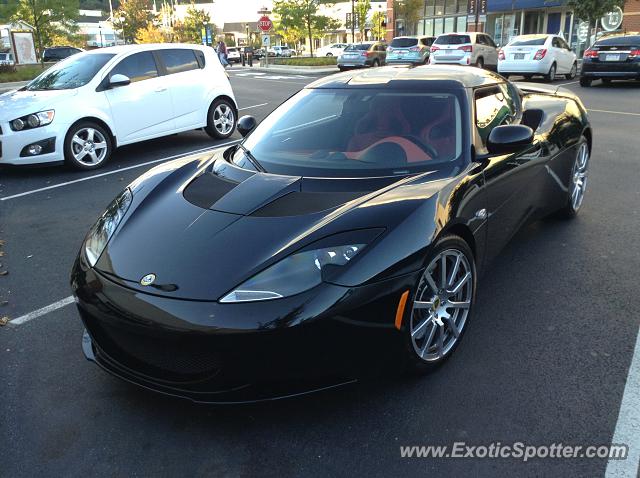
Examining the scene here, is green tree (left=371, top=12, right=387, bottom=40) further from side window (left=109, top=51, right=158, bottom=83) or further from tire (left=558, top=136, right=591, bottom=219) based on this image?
tire (left=558, top=136, right=591, bottom=219)

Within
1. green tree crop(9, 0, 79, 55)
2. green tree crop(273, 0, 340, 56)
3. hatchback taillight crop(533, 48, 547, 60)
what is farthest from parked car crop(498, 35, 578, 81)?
green tree crop(9, 0, 79, 55)

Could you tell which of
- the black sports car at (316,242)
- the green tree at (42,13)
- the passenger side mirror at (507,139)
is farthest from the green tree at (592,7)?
the green tree at (42,13)

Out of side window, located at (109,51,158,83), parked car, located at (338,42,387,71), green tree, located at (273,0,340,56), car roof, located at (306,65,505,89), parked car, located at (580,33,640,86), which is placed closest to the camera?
car roof, located at (306,65,505,89)

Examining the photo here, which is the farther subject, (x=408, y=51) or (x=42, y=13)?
(x=42, y=13)

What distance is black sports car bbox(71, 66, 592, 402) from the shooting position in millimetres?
2348

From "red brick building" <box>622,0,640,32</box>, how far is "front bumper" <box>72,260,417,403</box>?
3687 centimetres

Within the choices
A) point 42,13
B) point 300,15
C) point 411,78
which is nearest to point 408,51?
point 300,15

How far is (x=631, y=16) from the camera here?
32812 mm

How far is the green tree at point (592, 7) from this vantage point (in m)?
23.5

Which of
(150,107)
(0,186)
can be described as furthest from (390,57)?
(0,186)

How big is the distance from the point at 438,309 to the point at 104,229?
1792 mm

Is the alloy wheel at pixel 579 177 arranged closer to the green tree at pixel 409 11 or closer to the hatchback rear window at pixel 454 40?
the hatchback rear window at pixel 454 40

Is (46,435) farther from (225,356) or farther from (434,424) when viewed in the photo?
(434,424)

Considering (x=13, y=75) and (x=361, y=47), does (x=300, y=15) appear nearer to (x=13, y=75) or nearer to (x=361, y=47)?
(x=361, y=47)
